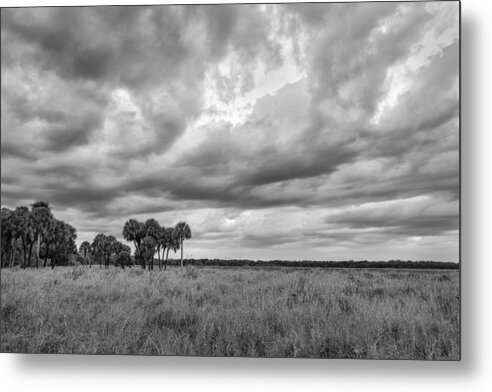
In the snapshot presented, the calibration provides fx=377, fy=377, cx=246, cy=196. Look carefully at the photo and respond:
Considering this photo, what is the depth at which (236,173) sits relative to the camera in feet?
15.6

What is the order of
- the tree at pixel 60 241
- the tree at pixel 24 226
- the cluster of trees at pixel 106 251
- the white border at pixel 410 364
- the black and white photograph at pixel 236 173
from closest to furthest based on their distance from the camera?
the white border at pixel 410 364
the black and white photograph at pixel 236 173
the tree at pixel 24 226
the tree at pixel 60 241
the cluster of trees at pixel 106 251

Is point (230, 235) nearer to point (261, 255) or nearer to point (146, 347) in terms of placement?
point (261, 255)

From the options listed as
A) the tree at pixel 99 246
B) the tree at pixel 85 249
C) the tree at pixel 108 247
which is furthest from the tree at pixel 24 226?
the tree at pixel 108 247

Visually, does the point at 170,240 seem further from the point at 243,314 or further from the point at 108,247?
the point at 243,314

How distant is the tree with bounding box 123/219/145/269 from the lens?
4.73 metres

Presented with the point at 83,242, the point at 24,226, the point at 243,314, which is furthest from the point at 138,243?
the point at 243,314

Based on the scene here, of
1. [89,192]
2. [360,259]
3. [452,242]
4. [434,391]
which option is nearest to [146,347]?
[89,192]

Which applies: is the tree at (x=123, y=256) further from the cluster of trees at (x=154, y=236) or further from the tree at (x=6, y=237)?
the tree at (x=6, y=237)

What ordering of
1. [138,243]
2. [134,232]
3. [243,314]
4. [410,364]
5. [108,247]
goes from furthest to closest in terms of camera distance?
[108,247] < [134,232] < [138,243] < [243,314] < [410,364]

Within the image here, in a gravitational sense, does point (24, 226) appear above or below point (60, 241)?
above

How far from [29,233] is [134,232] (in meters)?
1.25

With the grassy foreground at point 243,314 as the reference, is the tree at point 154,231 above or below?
above

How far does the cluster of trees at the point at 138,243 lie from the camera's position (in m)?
4.70

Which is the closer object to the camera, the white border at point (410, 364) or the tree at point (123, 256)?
the white border at point (410, 364)
